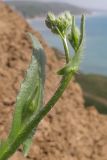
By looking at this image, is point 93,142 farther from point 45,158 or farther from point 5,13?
point 5,13

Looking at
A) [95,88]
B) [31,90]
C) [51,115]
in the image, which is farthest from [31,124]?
[95,88]

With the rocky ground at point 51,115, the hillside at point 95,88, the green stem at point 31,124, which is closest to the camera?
the green stem at point 31,124

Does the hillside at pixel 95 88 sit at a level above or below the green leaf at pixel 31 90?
below

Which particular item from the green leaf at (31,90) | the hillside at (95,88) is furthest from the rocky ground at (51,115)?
the green leaf at (31,90)

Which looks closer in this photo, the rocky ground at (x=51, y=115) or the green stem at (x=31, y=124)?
the green stem at (x=31, y=124)

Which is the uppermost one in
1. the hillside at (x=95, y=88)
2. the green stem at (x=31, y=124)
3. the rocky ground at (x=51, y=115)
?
the green stem at (x=31, y=124)

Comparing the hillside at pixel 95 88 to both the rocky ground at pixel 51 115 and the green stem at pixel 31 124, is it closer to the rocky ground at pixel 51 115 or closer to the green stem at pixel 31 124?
the rocky ground at pixel 51 115

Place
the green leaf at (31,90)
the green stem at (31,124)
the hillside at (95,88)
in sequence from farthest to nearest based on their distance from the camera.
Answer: the hillside at (95,88), the green leaf at (31,90), the green stem at (31,124)

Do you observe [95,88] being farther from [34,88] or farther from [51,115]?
[34,88]
